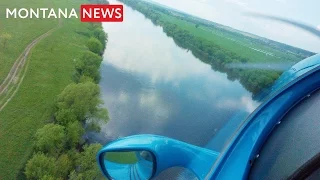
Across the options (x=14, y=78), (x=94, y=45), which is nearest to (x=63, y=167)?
(x=14, y=78)

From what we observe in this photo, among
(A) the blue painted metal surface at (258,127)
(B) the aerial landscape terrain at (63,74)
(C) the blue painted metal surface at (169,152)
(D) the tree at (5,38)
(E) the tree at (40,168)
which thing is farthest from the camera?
(D) the tree at (5,38)

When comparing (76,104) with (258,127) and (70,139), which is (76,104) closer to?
(70,139)

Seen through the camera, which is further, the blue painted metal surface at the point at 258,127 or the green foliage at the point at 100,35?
the green foliage at the point at 100,35

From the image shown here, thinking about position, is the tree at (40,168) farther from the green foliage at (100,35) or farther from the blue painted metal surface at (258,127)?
the green foliage at (100,35)

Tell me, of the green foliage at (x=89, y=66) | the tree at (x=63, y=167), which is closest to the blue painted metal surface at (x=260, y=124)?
the tree at (x=63, y=167)

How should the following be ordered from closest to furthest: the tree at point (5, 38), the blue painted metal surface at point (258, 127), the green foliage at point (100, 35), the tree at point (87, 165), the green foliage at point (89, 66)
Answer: the blue painted metal surface at point (258, 127) → the tree at point (87, 165) → the tree at point (5, 38) → the green foliage at point (89, 66) → the green foliage at point (100, 35)

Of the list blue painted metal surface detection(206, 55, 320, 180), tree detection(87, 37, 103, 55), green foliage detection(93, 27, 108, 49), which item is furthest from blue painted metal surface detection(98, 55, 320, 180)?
green foliage detection(93, 27, 108, 49)

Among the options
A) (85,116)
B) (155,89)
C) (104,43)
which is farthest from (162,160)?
(104,43)

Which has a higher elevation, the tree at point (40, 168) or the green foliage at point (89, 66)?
the green foliage at point (89, 66)
